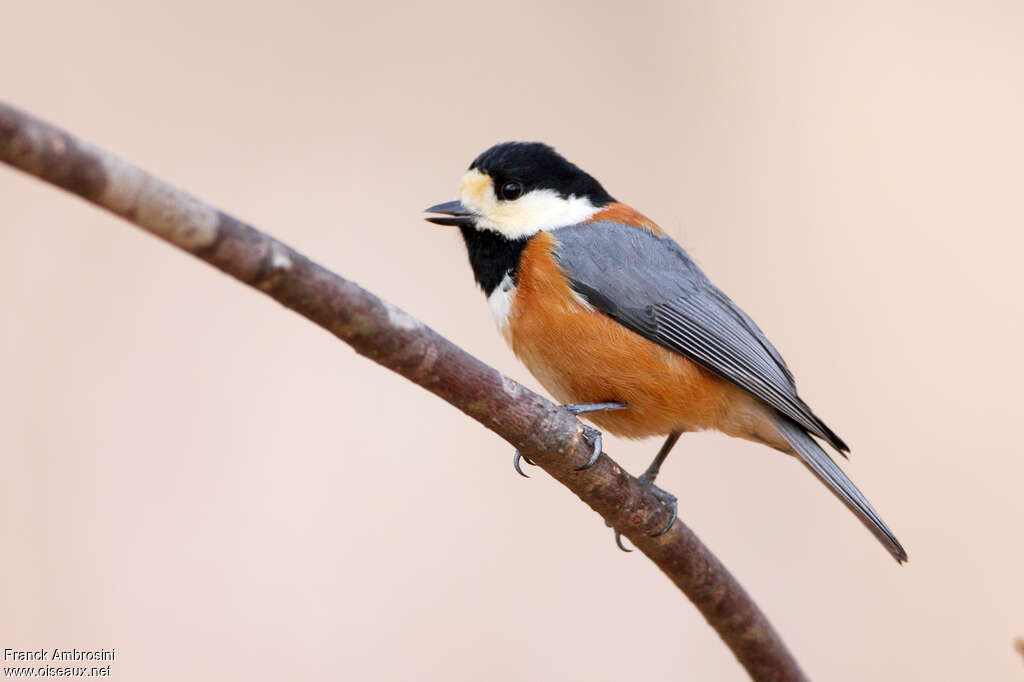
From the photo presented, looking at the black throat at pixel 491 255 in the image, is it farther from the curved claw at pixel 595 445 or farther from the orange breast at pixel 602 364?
the curved claw at pixel 595 445

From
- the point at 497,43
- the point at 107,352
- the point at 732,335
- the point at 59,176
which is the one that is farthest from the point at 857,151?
the point at 59,176

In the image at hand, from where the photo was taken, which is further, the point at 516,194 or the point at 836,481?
the point at 516,194

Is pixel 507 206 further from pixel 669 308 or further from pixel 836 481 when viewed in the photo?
pixel 836 481

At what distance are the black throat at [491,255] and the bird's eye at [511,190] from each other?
149 millimetres

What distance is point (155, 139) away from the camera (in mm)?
5062

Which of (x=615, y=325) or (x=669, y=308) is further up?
(x=669, y=308)

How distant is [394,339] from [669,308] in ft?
5.60

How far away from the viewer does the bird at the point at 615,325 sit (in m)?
3.28

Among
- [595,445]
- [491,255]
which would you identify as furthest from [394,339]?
[491,255]

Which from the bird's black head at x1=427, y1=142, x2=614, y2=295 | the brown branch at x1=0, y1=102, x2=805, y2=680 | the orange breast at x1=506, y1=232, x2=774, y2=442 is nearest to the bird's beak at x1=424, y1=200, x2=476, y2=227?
the bird's black head at x1=427, y1=142, x2=614, y2=295

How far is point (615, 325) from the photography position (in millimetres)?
3320

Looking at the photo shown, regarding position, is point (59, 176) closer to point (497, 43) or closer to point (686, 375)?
point (686, 375)

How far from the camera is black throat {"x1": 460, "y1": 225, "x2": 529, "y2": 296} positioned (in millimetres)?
3434

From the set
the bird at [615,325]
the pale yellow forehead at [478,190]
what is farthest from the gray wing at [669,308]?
the pale yellow forehead at [478,190]
